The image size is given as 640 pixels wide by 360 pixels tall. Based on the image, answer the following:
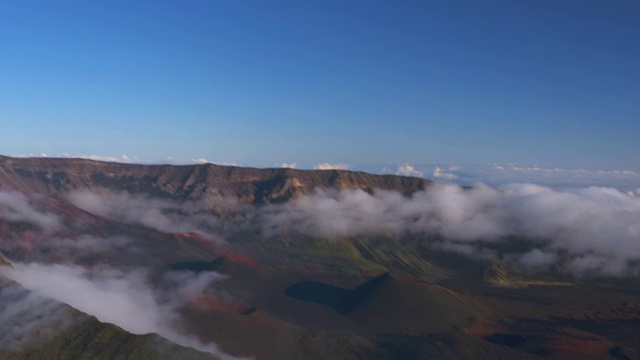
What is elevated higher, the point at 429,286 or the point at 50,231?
the point at 50,231

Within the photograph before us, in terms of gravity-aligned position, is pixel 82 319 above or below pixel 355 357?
above

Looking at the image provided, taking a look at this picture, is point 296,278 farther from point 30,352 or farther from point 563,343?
point 30,352

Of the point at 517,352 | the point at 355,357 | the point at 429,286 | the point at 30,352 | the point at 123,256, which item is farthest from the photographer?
the point at 123,256

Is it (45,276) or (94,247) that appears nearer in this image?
(45,276)

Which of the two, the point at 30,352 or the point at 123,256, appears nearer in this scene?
the point at 30,352

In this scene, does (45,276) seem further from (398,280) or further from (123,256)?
(398,280)

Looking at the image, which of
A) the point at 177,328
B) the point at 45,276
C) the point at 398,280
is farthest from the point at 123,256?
the point at 398,280

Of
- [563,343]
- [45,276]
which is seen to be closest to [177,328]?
[45,276]

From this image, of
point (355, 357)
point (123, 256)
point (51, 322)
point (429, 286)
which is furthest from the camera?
point (123, 256)

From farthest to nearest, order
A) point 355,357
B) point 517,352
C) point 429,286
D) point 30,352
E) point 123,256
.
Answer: point 123,256, point 429,286, point 517,352, point 355,357, point 30,352
